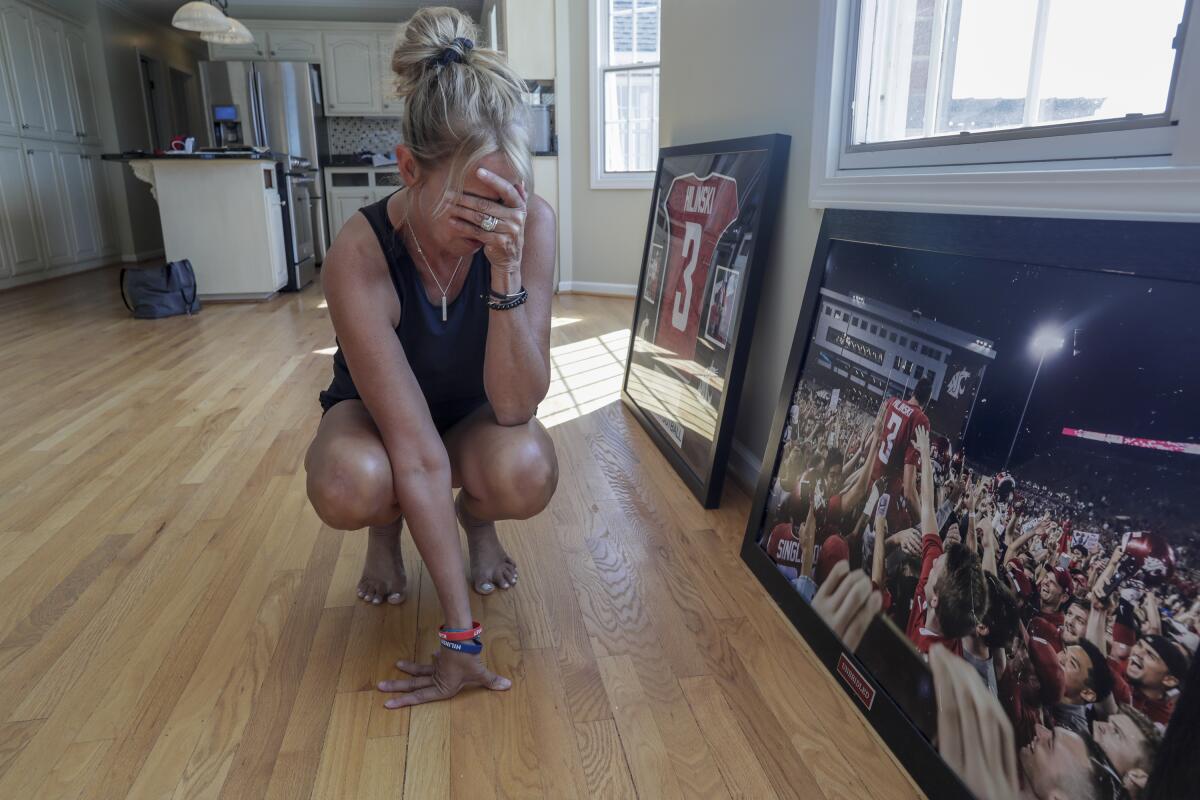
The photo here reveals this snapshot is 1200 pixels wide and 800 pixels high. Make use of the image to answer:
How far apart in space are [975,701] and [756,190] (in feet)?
4.16

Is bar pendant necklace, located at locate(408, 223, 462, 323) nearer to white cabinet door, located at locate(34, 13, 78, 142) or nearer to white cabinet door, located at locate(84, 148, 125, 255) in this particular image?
white cabinet door, located at locate(34, 13, 78, 142)

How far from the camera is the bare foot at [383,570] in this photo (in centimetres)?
152

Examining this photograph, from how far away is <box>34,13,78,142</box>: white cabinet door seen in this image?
6520mm

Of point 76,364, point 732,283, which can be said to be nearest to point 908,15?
point 732,283

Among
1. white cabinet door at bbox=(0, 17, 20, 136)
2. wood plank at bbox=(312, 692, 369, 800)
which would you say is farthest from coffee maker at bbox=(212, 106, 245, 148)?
wood plank at bbox=(312, 692, 369, 800)

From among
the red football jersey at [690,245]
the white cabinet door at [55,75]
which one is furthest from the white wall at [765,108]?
the white cabinet door at [55,75]

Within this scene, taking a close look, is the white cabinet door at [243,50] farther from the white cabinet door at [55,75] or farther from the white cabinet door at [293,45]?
the white cabinet door at [55,75]

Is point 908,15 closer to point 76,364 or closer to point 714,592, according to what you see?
point 714,592

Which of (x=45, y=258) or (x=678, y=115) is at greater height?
(x=678, y=115)

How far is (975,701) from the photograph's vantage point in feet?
3.11

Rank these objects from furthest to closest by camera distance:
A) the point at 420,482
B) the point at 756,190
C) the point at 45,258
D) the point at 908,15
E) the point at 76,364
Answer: the point at 45,258 → the point at 76,364 → the point at 756,190 → the point at 908,15 → the point at 420,482

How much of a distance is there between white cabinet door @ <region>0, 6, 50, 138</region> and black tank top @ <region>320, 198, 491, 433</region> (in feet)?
22.1

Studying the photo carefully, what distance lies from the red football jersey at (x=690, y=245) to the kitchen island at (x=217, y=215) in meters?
3.70

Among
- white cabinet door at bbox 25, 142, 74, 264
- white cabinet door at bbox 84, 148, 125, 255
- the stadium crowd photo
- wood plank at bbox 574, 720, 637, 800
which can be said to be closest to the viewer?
the stadium crowd photo
